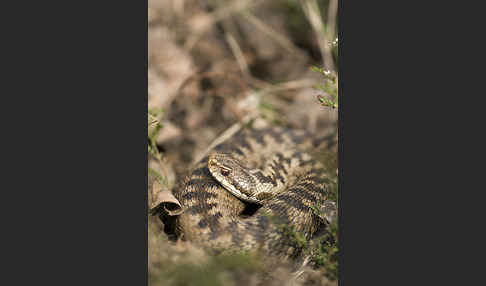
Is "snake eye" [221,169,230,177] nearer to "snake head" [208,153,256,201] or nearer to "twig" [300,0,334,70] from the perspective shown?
"snake head" [208,153,256,201]

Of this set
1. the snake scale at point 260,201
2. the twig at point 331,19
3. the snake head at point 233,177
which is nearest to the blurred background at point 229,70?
the twig at point 331,19

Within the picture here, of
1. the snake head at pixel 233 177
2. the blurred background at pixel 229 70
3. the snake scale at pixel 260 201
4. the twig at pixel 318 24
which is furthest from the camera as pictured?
the twig at pixel 318 24

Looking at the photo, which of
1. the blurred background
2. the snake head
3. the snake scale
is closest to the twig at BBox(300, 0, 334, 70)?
the blurred background

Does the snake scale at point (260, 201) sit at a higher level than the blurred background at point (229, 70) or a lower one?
lower

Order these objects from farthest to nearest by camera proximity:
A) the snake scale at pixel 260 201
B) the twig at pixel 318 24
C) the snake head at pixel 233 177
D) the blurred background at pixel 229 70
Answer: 1. the twig at pixel 318 24
2. the blurred background at pixel 229 70
3. the snake head at pixel 233 177
4. the snake scale at pixel 260 201

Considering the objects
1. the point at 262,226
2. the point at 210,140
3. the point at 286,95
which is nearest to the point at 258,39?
the point at 286,95

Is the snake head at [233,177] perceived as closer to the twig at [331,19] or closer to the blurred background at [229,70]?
the blurred background at [229,70]

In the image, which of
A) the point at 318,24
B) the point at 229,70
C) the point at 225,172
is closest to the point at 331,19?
the point at 318,24
